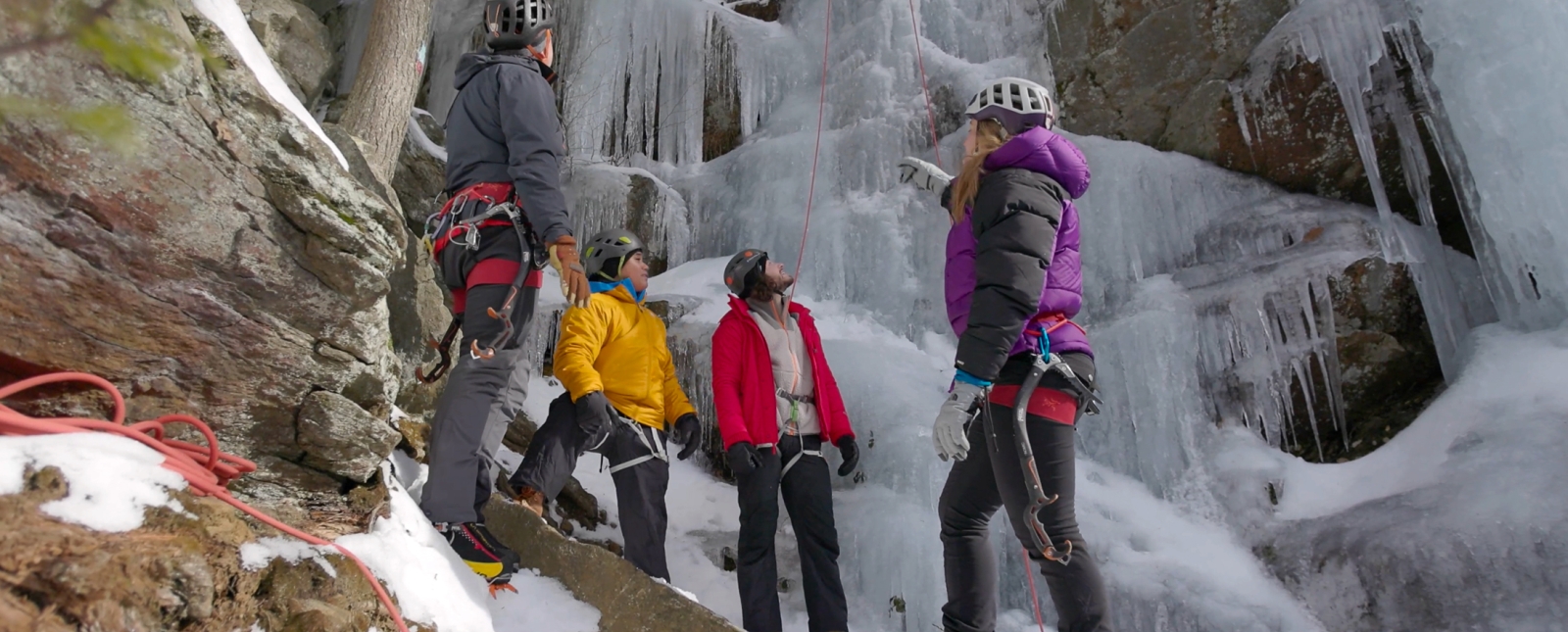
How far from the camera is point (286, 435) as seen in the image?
7.77 feet

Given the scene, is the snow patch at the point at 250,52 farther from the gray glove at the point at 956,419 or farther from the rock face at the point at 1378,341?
the rock face at the point at 1378,341

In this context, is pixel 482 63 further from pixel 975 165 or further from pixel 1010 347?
pixel 1010 347

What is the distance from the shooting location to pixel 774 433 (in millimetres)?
3705

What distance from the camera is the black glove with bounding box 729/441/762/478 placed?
11.8 feet

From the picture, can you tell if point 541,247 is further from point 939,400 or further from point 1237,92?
point 1237,92

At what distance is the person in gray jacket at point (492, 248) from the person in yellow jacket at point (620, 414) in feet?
1.68

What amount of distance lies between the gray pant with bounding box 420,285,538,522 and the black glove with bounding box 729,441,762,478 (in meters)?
0.95

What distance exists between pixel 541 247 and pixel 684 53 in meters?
6.23

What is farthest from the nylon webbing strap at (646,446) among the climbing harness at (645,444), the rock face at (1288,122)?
the rock face at (1288,122)

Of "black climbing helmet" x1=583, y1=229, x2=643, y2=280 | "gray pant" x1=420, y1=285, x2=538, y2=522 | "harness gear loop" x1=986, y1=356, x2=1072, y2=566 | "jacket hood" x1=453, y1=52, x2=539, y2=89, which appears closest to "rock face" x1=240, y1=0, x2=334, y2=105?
"black climbing helmet" x1=583, y1=229, x2=643, y2=280

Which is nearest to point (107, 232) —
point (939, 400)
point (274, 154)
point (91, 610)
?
point (274, 154)

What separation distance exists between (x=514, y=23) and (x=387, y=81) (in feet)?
7.90

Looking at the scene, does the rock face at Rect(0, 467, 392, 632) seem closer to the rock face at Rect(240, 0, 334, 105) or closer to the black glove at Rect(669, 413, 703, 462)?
the black glove at Rect(669, 413, 703, 462)

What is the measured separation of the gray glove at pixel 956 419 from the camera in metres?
2.49
